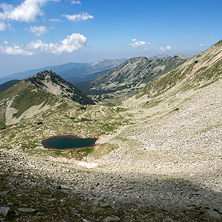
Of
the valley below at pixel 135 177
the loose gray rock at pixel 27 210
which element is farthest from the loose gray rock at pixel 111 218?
the loose gray rock at pixel 27 210

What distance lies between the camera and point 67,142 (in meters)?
99.5

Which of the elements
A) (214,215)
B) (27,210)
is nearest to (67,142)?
(27,210)

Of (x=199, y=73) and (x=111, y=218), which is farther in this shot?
(x=199, y=73)

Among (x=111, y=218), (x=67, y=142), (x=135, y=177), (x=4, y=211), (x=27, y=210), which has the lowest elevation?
(x=67, y=142)

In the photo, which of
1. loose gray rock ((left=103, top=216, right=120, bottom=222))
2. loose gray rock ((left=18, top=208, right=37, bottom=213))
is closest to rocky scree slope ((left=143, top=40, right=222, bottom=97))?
loose gray rock ((left=103, top=216, right=120, bottom=222))

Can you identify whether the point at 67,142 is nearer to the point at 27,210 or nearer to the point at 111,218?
the point at 111,218

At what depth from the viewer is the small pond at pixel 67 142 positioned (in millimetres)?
91062

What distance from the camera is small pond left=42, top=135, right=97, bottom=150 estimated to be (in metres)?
91.1

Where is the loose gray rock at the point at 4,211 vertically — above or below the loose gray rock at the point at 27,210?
above

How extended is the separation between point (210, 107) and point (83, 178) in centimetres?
6255

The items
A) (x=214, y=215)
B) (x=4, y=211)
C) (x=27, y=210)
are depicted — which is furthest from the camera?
(x=214, y=215)

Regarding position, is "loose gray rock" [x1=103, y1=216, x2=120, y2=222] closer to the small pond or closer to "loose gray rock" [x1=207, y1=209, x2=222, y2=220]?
"loose gray rock" [x1=207, y1=209, x2=222, y2=220]

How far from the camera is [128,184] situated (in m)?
32.2

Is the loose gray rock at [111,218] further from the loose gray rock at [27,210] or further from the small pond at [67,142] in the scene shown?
the small pond at [67,142]
